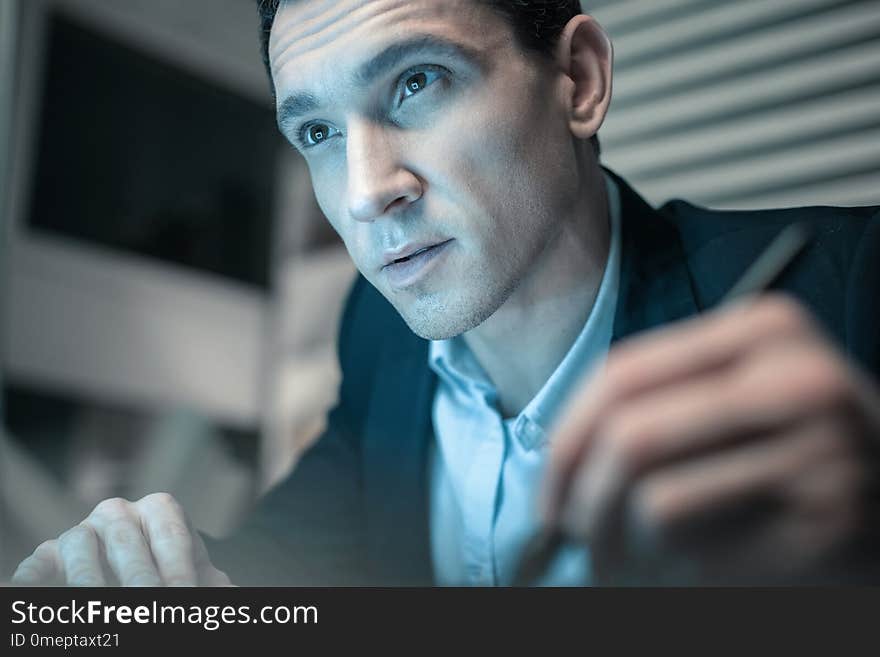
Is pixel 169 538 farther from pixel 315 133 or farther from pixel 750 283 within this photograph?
pixel 750 283

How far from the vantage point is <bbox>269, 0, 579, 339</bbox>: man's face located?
65cm

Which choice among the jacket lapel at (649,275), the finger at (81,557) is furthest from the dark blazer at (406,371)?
the finger at (81,557)

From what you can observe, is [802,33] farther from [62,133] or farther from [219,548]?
[62,133]

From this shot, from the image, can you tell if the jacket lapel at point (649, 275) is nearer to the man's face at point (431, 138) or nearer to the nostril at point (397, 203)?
the man's face at point (431, 138)

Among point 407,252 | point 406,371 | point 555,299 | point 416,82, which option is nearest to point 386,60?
point 416,82

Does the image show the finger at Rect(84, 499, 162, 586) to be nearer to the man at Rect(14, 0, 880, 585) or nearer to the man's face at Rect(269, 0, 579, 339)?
the man at Rect(14, 0, 880, 585)

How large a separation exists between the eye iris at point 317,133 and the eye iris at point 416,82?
96 millimetres

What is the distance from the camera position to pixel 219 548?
78cm

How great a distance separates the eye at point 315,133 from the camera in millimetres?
717

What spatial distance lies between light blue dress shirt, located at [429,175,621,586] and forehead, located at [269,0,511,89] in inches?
9.1

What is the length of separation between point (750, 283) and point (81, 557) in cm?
54

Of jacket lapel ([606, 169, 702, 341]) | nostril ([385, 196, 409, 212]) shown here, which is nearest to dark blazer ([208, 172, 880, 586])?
jacket lapel ([606, 169, 702, 341])

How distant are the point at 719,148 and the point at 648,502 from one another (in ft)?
1.91

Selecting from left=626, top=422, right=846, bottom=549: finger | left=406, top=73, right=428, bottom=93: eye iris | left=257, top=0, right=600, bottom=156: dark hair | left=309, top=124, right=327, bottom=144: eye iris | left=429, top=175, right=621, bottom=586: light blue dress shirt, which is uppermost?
left=257, top=0, right=600, bottom=156: dark hair
